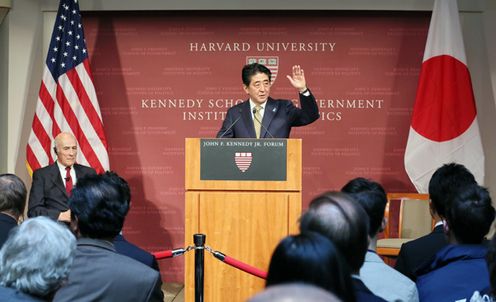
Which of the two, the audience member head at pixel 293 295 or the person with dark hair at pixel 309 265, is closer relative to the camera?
the audience member head at pixel 293 295

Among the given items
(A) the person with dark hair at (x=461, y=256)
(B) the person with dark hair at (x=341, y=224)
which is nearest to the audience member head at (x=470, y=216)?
(A) the person with dark hair at (x=461, y=256)

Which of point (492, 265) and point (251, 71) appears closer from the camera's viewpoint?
point (492, 265)

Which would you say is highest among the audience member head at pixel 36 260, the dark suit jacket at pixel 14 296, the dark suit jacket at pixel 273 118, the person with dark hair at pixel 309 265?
the dark suit jacket at pixel 273 118

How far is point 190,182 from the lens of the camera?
4.73 meters

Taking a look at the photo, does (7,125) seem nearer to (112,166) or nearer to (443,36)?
(112,166)

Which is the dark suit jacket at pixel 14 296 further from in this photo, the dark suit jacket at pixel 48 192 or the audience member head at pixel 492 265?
the dark suit jacket at pixel 48 192

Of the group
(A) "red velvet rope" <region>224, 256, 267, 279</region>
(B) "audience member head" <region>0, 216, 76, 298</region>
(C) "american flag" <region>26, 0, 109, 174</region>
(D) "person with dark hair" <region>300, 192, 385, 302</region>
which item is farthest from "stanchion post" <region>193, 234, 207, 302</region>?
(C) "american flag" <region>26, 0, 109, 174</region>

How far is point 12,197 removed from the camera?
399 cm

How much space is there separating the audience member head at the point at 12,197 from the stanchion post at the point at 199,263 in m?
0.95

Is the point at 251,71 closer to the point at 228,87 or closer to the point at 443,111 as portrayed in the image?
the point at 228,87

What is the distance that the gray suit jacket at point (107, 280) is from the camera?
8.52ft

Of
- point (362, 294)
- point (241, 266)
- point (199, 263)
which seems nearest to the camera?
point (362, 294)

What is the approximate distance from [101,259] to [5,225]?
4.41ft

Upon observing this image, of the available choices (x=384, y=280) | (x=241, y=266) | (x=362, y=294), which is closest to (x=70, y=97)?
(x=241, y=266)
